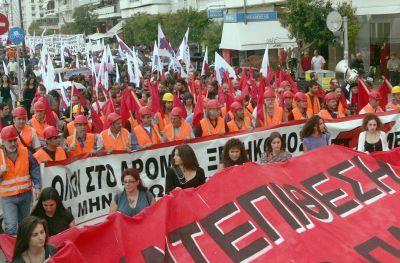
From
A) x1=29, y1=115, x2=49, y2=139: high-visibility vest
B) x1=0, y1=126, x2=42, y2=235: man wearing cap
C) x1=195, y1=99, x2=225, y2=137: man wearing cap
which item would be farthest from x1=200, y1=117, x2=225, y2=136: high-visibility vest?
x1=0, y1=126, x2=42, y2=235: man wearing cap

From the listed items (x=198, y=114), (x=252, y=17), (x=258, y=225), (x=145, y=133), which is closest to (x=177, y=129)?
(x=145, y=133)

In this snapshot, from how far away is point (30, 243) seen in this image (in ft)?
15.5

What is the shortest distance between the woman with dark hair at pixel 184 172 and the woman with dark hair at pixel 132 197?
0.41m

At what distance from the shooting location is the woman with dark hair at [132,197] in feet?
20.0

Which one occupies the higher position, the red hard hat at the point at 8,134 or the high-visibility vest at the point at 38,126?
the red hard hat at the point at 8,134

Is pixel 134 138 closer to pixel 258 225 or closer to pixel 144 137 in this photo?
pixel 144 137

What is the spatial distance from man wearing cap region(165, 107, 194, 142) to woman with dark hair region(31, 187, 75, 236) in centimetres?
306

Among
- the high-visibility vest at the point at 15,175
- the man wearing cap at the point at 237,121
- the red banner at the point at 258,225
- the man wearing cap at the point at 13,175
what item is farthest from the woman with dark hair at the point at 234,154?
the man wearing cap at the point at 237,121

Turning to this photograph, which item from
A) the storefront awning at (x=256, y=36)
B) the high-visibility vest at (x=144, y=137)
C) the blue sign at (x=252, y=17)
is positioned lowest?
the high-visibility vest at (x=144, y=137)

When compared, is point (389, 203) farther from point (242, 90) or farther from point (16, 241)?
point (242, 90)

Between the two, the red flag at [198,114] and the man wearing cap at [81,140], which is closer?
the man wearing cap at [81,140]

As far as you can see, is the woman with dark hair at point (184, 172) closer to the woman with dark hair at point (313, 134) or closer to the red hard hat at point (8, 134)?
the red hard hat at point (8, 134)

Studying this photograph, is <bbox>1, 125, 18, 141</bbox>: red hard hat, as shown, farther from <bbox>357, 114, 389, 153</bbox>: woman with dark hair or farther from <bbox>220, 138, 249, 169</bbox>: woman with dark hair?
<bbox>357, 114, 389, 153</bbox>: woman with dark hair

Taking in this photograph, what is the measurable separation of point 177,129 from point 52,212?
10.6 ft
